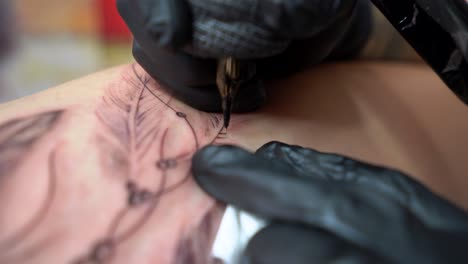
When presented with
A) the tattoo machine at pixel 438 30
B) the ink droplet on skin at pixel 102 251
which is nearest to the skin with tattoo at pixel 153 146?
the ink droplet on skin at pixel 102 251

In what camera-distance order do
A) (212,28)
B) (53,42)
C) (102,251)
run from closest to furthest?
(102,251) < (212,28) < (53,42)

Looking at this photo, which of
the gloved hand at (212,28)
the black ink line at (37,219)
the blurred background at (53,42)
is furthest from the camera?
the blurred background at (53,42)

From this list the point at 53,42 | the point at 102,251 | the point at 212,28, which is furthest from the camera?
the point at 53,42

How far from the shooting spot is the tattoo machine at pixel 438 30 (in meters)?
0.60

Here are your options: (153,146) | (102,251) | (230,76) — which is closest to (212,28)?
(230,76)

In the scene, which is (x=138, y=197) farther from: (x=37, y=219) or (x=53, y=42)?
(x=53, y=42)

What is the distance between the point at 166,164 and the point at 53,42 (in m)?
1.00

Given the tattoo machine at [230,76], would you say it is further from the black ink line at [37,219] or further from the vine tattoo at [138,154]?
the black ink line at [37,219]

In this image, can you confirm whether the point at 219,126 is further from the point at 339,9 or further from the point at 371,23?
the point at 371,23

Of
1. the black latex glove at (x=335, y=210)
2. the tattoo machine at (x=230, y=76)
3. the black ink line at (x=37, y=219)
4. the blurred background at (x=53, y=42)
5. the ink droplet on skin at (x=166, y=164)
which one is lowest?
the black latex glove at (x=335, y=210)

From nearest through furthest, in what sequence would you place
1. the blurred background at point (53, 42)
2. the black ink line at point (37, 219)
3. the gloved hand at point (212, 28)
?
the black ink line at point (37, 219) < the gloved hand at point (212, 28) < the blurred background at point (53, 42)

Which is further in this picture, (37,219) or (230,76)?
(230,76)

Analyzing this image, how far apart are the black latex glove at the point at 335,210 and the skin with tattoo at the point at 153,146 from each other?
0.06m

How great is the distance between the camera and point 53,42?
4.57 feet
